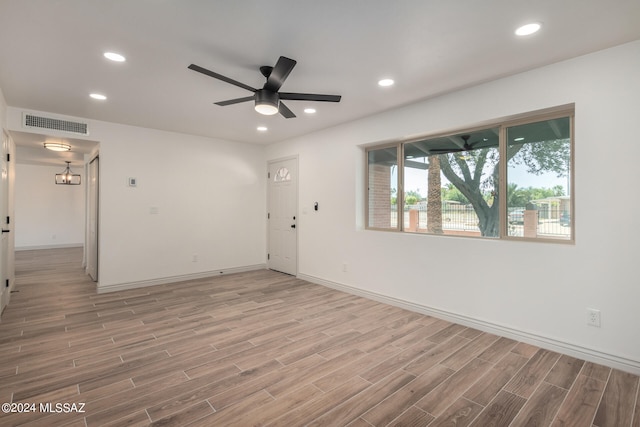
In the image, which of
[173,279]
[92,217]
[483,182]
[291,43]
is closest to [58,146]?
[92,217]

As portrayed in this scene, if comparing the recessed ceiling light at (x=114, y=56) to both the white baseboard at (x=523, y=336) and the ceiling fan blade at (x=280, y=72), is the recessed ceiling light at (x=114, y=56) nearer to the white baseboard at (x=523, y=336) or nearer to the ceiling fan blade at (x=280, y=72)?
the ceiling fan blade at (x=280, y=72)

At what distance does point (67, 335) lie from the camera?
3.18m

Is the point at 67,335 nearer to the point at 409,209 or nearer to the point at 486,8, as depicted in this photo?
the point at 409,209

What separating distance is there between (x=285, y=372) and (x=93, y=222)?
198 inches

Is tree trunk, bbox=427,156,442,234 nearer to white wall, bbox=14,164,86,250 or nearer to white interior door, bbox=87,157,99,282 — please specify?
white interior door, bbox=87,157,99,282

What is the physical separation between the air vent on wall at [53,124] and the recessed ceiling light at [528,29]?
5.50 m

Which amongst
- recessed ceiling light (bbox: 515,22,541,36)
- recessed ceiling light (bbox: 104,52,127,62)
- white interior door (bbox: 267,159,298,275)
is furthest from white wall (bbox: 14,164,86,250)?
recessed ceiling light (bbox: 515,22,541,36)

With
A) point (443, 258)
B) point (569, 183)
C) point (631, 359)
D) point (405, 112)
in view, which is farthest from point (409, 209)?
point (631, 359)

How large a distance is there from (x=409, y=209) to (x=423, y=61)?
197cm

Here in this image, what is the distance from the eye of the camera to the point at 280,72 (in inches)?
102

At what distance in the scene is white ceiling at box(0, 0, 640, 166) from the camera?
2078 mm

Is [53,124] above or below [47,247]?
above

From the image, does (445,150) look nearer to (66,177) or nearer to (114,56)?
(114,56)

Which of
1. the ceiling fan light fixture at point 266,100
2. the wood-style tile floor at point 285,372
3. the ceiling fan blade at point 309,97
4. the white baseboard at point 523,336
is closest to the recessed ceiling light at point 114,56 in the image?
the ceiling fan light fixture at point 266,100
